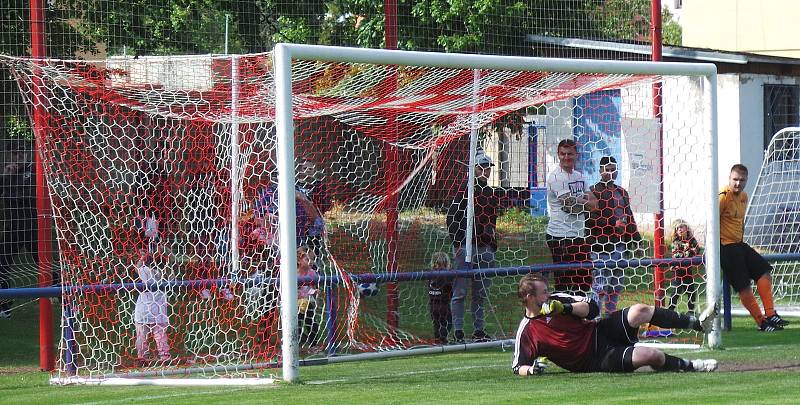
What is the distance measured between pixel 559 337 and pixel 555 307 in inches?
13.8

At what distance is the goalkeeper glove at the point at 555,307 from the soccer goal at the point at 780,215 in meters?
6.04

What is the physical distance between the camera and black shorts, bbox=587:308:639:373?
344 inches

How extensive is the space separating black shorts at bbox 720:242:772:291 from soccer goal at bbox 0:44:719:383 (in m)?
0.36

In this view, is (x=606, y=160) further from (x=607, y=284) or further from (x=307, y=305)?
(x=307, y=305)

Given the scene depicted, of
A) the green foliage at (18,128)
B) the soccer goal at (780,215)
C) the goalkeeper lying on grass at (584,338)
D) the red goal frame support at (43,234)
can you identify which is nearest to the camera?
the goalkeeper lying on grass at (584,338)

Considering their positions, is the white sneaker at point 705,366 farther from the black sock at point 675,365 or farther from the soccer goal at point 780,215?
the soccer goal at point 780,215

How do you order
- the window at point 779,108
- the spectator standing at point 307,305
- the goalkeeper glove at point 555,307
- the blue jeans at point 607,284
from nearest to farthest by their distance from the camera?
the goalkeeper glove at point 555,307 → the spectator standing at point 307,305 → the blue jeans at point 607,284 → the window at point 779,108

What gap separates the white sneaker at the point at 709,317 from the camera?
33.2 feet

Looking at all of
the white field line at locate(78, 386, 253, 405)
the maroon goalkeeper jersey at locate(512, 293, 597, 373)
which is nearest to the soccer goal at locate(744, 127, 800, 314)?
the maroon goalkeeper jersey at locate(512, 293, 597, 373)

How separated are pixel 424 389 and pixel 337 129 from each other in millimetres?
4943

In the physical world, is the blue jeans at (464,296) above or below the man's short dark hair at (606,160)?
below

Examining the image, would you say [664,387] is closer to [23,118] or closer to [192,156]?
[192,156]

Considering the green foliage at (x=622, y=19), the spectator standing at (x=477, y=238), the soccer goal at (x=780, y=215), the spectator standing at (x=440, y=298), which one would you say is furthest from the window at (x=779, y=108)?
the spectator standing at (x=440, y=298)

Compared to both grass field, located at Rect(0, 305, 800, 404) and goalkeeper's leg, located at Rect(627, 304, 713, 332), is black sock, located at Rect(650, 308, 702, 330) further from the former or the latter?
grass field, located at Rect(0, 305, 800, 404)
